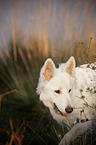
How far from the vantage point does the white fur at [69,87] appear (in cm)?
225

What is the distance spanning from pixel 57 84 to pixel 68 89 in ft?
0.68

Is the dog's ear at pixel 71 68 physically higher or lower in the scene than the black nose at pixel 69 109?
higher

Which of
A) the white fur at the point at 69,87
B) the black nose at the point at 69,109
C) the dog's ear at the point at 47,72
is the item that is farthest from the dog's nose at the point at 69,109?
the dog's ear at the point at 47,72

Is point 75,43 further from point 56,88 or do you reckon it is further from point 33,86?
point 56,88

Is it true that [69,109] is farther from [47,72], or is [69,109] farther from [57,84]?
[47,72]

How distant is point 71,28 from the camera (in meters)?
3.59

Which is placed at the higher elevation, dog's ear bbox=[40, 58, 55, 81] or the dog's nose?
dog's ear bbox=[40, 58, 55, 81]

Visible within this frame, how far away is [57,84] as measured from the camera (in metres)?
2.31

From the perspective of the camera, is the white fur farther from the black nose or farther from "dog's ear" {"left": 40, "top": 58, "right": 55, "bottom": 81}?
the black nose

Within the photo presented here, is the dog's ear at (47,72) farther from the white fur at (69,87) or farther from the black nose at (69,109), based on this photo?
the black nose at (69,109)

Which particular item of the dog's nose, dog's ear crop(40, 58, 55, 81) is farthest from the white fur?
the dog's nose

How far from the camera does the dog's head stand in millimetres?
2244

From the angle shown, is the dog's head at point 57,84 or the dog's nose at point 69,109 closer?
the dog's nose at point 69,109

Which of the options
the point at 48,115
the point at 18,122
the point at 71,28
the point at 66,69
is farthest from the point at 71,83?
the point at 71,28
